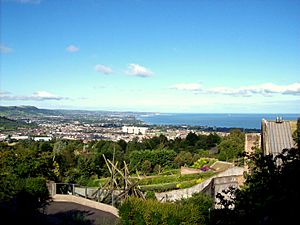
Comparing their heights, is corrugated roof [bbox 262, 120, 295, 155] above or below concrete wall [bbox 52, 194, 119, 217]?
above

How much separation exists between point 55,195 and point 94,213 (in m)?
2.89

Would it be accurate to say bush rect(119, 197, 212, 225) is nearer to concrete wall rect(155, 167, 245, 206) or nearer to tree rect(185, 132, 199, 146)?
concrete wall rect(155, 167, 245, 206)

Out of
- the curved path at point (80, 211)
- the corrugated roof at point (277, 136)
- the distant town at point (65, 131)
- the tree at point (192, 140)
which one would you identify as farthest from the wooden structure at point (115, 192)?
the distant town at point (65, 131)

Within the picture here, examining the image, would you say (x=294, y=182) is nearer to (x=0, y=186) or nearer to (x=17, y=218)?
(x=17, y=218)

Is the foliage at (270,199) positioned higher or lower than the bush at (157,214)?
higher

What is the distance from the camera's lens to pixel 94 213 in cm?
1382

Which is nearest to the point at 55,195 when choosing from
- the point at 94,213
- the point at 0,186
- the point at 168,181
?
the point at 94,213

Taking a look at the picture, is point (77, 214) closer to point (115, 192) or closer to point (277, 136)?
point (115, 192)

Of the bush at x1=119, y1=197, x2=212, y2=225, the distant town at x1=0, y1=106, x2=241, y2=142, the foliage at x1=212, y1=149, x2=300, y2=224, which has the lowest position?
the distant town at x1=0, y1=106, x2=241, y2=142

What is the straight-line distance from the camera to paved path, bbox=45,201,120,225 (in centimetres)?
1225

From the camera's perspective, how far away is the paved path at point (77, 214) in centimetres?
1225

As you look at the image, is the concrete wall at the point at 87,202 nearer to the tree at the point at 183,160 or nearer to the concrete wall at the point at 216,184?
the concrete wall at the point at 216,184

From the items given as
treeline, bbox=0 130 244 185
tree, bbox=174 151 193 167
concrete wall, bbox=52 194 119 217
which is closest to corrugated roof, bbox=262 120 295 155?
concrete wall, bbox=52 194 119 217

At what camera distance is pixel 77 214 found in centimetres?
1300
